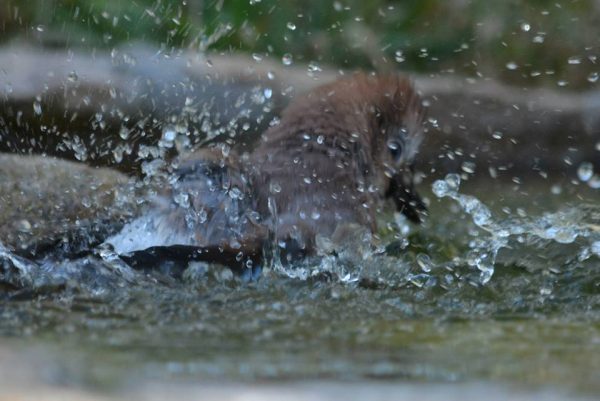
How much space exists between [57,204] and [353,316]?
1.76m

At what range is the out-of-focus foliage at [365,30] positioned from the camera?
6480 millimetres

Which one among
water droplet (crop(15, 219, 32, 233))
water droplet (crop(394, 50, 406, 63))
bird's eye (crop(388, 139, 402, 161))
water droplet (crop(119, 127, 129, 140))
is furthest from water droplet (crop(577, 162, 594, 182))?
water droplet (crop(15, 219, 32, 233))

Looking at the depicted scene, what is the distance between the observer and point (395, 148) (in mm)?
5320

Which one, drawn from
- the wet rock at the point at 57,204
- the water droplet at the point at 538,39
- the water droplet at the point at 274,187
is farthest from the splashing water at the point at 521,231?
the water droplet at the point at 538,39

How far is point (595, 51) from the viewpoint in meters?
7.30

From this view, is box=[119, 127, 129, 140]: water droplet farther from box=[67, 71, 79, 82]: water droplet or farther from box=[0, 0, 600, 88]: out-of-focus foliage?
box=[0, 0, 600, 88]: out-of-focus foliage

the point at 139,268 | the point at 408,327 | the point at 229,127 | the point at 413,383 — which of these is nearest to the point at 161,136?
the point at 229,127

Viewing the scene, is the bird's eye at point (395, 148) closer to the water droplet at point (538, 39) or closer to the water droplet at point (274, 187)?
the water droplet at point (274, 187)

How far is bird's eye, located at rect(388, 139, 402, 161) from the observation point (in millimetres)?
5277

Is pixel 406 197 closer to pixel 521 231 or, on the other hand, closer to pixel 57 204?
pixel 521 231

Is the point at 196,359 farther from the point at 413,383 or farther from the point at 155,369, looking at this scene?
the point at 413,383

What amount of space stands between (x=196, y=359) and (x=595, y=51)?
5386 mm

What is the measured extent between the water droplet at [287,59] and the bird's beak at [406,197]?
147 cm

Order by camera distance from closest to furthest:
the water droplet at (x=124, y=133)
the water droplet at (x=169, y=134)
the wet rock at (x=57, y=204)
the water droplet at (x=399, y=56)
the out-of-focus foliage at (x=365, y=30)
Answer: the wet rock at (x=57, y=204)
the water droplet at (x=169, y=134)
the water droplet at (x=124, y=133)
the out-of-focus foliage at (x=365, y=30)
the water droplet at (x=399, y=56)
